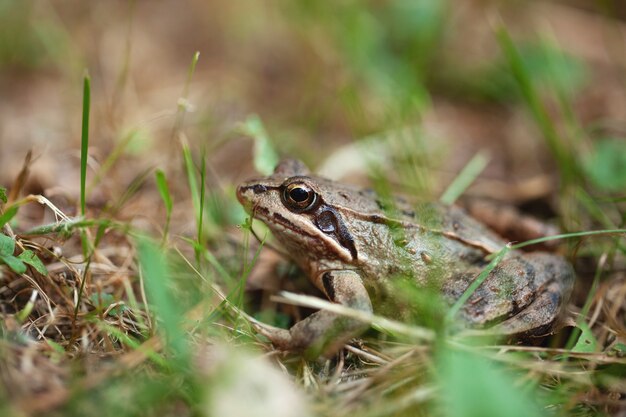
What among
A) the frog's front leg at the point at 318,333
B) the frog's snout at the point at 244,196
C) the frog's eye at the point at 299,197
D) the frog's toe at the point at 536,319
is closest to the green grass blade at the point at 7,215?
the frog's snout at the point at 244,196

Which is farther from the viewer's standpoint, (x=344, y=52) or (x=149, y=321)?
(x=344, y=52)

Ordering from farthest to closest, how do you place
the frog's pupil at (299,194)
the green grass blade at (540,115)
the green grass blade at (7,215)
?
the green grass blade at (540,115), the frog's pupil at (299,194), the green grass blade at (7,215)

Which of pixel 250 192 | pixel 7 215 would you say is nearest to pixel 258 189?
pixel 250 192

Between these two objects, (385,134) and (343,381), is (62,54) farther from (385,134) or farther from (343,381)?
(343,381)

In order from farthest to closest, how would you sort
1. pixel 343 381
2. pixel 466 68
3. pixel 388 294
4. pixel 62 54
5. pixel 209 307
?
1. pixel 466 68
2. pixel 62 54
3. pixel 388 294
4. pixel 209 307
5. pixel 343 381

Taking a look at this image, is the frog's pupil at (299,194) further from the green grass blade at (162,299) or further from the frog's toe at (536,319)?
the frog's toe at (536,319)

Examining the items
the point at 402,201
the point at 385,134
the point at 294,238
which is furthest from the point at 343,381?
the point at 385,134

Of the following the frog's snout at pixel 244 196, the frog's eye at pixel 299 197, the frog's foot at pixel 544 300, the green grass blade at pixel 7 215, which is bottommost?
the frog's foot at pixel 544 300

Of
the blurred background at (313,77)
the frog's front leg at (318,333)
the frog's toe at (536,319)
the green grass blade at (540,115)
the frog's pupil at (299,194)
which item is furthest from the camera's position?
the blurred background at (313,77)

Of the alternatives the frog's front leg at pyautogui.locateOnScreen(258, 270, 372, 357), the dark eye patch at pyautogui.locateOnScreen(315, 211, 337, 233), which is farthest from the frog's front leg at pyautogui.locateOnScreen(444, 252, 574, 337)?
the dark eye patch at pyautogui.locateOnScreen(315, 211, 337, 233)
